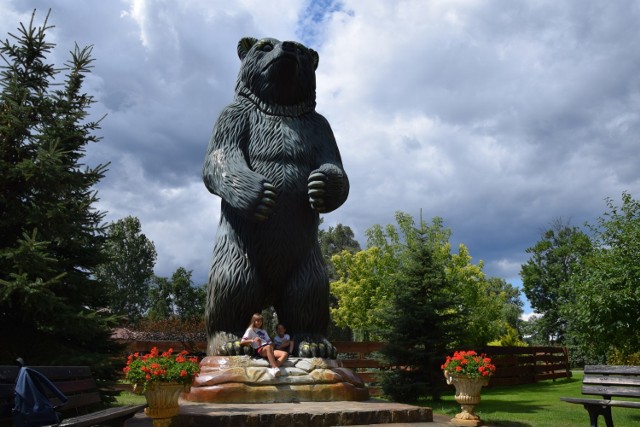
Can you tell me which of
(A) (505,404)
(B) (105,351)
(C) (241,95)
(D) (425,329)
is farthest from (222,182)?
(A) (505,404)

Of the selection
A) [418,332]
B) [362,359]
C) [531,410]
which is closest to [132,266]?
[362,359]

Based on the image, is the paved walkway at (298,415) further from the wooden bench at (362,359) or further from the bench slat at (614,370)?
the wooden bench at (362,359)

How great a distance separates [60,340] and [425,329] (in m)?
6.15

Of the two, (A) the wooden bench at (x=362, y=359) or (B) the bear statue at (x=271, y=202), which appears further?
(A) the wooden bench at (x=362, y=359)

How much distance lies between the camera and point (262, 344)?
488cm

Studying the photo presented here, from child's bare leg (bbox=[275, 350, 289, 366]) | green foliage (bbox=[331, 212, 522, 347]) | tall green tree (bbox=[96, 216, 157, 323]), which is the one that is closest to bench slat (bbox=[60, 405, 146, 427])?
child's bare leg (bbox=[275, 350, 289, 366])

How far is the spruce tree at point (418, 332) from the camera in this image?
9.62 m

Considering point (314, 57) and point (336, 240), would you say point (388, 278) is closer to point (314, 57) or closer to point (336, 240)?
point (314, 57)

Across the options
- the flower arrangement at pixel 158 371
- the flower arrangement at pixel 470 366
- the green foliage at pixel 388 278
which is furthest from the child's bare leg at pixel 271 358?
the green foliage at pixel 388 278

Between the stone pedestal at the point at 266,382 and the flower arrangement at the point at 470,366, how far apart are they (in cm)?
133

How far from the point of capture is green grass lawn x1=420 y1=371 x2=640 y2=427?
7230mm

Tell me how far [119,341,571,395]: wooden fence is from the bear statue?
215 inches

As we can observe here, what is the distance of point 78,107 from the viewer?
7328 millimetres

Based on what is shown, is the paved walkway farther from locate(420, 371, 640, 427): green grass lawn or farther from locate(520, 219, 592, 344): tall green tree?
locate(520, 219, 592, 344): tall green tree
